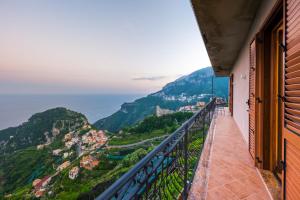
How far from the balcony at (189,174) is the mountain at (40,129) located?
35038 millimetres

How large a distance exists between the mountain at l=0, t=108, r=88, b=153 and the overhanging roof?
35.0 meters

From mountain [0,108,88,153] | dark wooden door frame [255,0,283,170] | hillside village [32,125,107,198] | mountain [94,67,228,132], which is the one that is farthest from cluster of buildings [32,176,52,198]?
mountain [94,67,228,132]

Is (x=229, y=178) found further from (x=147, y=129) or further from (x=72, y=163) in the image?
(x=147, y=129)

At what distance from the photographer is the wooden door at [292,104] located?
4.04ft

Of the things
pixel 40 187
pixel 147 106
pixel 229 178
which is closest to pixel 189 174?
pixel 229 178

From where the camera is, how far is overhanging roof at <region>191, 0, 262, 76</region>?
2.55m

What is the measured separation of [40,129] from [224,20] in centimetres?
3859

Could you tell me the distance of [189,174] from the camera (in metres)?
2.41

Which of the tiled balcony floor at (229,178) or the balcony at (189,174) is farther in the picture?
the tiled balcony floor at (229,178)

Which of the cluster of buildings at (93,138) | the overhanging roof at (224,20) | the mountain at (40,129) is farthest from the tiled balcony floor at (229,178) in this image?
the mountain at (40,129)

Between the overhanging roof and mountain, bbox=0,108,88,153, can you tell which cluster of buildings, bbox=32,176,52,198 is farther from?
the overhanging roof

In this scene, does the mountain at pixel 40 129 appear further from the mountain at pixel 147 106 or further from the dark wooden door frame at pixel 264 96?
the dark wooden door frame at pixel 264 96

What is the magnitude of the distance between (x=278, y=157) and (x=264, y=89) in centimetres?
101

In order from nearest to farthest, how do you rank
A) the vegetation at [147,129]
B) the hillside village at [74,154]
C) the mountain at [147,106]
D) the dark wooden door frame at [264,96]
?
the dark wooden door frame at [264,96]
the hillside village at [74,154]
the vegetation at [147,129]
the mountain at [147,106]
